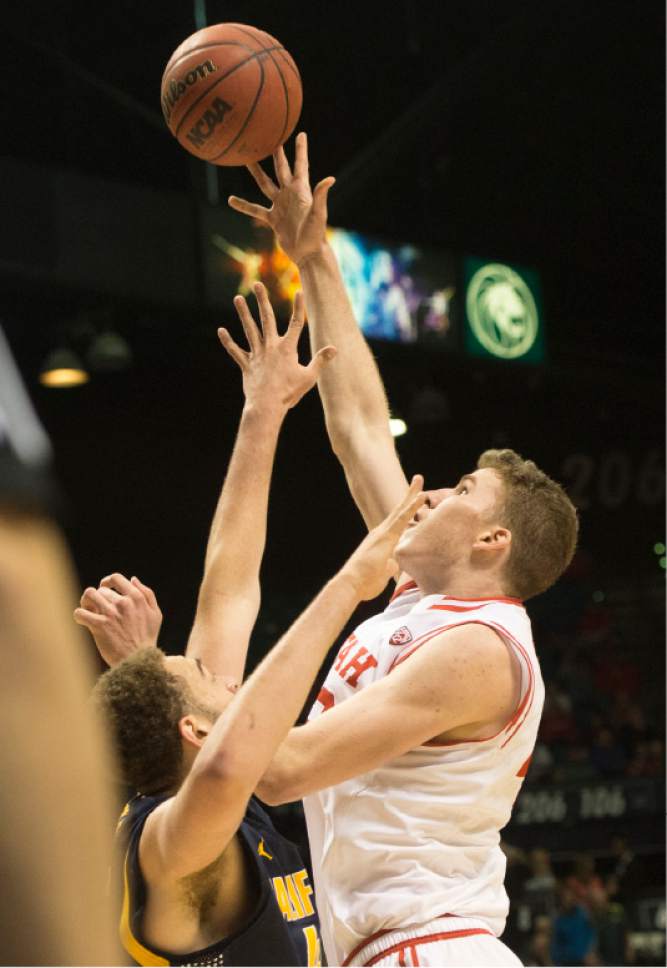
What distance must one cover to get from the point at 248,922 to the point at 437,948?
1.50ft

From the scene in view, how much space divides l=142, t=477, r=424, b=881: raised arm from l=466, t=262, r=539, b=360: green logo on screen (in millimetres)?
9926

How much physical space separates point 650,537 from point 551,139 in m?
4.93

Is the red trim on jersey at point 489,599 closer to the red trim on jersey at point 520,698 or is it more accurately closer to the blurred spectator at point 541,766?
the red trim on jersey at point 520,698

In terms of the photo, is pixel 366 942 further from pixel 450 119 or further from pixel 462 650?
pixel 450 119

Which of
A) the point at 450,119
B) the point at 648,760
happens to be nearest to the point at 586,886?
the point at 648,760

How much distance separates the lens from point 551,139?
14.2 m

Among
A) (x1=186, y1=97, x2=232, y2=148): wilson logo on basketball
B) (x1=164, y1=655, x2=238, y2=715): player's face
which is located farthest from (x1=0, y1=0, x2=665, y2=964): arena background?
(x1=164, y1=655, x2=238, y2=715): player's face

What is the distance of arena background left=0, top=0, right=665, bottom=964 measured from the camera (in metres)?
10.8

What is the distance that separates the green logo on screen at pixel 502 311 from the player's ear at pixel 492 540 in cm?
912

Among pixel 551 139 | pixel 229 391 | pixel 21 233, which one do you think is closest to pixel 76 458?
pixel 229 391

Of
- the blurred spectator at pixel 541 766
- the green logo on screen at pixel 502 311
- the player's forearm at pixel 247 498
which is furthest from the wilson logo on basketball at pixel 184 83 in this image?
the blurred spectator at pixel 541 766

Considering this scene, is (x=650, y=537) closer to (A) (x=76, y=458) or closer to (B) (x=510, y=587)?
(A) (x=76, y=458)

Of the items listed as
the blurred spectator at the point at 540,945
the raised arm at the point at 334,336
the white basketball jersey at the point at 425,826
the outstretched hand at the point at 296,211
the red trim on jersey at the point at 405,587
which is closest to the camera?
the white basketball jersey at the point at 425,826

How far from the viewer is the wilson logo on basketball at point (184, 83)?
3961 mm
